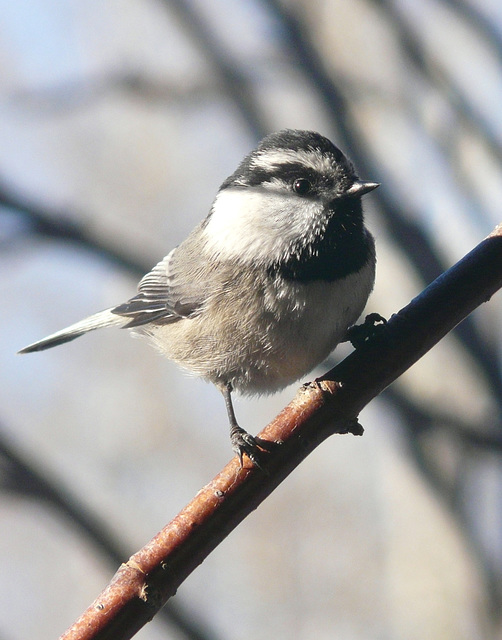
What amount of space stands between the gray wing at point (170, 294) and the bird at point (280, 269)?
24 mm

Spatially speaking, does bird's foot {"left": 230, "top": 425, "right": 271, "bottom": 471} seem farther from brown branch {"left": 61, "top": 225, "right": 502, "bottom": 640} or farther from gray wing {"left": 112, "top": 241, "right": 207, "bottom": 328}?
gray wing {"left": 112, "top": 241, "right": 207, "bottom": 328}

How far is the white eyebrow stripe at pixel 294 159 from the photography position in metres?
1.44

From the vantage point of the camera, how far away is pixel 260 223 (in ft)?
4.85

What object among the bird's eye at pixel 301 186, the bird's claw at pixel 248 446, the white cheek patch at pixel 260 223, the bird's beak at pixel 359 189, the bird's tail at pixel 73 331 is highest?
the bird's beak at pixel 359 189

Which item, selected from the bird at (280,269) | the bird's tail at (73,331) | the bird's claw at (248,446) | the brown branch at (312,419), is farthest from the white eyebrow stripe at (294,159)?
the bird's tail at (73,331)

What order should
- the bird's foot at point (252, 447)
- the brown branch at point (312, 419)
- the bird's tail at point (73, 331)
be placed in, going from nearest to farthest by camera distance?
the brown branch at point (312, 419) → the bird's foot at point (252, 447) → the bird's tail at point (73, 331)

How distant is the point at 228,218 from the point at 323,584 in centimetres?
407

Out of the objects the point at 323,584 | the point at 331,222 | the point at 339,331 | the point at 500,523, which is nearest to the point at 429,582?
the point at 500,523

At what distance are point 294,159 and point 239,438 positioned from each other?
614 millimetres

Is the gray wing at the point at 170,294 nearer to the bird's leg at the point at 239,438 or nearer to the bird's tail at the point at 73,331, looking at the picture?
the bird's tail at the point at 73,331

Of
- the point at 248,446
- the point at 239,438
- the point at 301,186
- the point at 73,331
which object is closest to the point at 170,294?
the point at 73,331

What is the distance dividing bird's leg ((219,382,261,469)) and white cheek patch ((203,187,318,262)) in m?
0.33

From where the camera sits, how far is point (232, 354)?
1522 mm

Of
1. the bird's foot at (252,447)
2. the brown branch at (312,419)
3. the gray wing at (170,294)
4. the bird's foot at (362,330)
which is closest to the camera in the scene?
the brown branch at (312,419)
